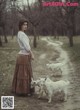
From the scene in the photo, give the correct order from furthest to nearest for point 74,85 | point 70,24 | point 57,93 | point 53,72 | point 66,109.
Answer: point 70,24 → point 53,72 → point 74,85 → point 57,93 → point 66,109

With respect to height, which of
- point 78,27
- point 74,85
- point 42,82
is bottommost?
point 78,27

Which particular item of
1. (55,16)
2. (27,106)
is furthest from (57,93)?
(55,16)

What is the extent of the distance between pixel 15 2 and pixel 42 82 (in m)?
31.7

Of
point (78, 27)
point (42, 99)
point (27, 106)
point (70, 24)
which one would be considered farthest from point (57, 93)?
point (78, 27)

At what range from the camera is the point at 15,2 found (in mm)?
39531

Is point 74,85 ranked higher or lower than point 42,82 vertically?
lower

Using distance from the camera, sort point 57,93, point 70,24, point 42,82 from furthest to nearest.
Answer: point 70,24
point 57,93
point 42,82

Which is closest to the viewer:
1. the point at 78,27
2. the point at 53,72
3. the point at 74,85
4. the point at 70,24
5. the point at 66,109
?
the point at 66,109

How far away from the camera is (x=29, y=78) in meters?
9.23

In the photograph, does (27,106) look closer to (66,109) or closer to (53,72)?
(66,109)

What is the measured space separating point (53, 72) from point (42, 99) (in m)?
5.81

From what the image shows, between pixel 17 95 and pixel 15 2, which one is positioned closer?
pixel 17 95

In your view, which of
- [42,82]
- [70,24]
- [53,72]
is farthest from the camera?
[70,24]

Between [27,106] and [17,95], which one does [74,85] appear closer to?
[17,95]
